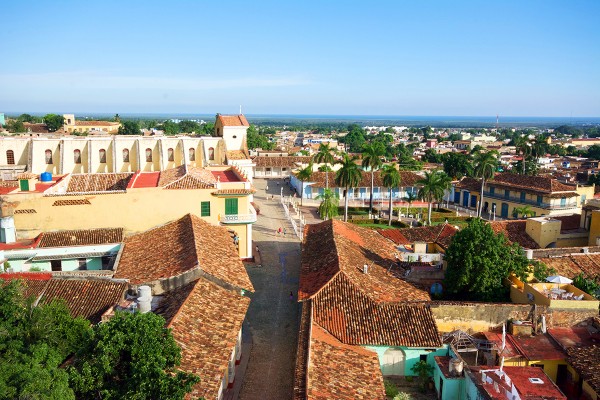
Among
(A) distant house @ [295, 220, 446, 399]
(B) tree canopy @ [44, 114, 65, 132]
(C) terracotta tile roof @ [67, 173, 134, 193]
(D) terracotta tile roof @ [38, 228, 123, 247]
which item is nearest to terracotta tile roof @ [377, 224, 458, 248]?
(A) distant house @ [295, 220, 446, 399]

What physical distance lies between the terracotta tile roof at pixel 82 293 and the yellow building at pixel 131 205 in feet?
22.8

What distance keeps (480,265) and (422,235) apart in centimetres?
1170

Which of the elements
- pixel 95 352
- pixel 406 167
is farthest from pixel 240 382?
pixel 406 167

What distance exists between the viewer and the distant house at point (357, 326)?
55.6 ft

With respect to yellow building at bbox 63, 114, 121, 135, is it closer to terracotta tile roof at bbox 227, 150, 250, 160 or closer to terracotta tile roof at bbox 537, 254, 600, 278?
terracotta tile roof at bbox 227, 150, 250, 160

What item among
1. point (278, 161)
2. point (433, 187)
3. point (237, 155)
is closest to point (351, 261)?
point (433, 187)

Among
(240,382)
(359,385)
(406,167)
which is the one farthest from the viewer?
(406,167)

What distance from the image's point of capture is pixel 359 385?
54.9 feet

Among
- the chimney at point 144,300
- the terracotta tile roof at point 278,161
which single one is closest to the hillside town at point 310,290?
the chimney at point 144,300

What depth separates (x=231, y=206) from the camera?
32.2 m

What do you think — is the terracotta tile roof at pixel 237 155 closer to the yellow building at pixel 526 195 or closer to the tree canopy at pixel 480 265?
the yellow building at pixel 526 195

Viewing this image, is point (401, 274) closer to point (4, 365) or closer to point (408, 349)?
point (408, 349)

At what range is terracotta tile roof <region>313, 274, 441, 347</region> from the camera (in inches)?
781

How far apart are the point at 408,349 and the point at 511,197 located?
4189 centimetres
